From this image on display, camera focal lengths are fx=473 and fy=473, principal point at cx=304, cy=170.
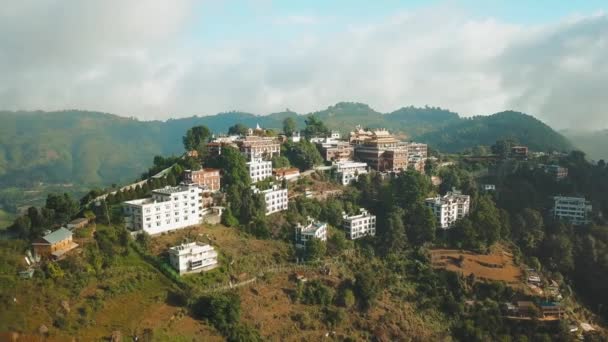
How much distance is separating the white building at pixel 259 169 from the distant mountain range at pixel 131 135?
44.1 m

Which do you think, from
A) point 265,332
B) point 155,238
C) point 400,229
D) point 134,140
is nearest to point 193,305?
point 265,332

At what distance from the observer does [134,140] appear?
134625 mm

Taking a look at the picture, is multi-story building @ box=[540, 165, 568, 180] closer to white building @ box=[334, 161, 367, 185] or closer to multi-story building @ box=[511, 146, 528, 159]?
multi-story building @ box=[511, 146, 528, 159]

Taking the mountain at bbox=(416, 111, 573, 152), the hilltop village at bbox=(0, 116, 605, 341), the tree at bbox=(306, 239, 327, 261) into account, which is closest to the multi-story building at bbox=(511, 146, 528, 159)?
the hilltop village at bbox=(0, 116, 605, 341)

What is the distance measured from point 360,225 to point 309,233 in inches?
226

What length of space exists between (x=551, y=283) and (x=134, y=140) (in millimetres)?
122335

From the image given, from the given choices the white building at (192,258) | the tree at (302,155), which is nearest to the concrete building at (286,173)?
the tree at (302,155)

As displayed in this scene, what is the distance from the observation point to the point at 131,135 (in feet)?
450

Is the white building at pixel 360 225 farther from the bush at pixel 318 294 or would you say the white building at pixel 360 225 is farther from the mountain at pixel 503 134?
the mountain at pixel 503 134

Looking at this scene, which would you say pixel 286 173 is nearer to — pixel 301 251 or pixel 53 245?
pixel 301 251

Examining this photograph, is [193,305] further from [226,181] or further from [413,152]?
[413,152]

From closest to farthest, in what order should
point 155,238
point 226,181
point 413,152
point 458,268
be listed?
point 155,238
point 458,268
point 226,181
point 413,152

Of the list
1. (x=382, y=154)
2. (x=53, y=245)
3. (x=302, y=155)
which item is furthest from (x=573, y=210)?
(x=53, y=245)

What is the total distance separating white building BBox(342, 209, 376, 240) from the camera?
34438mm
